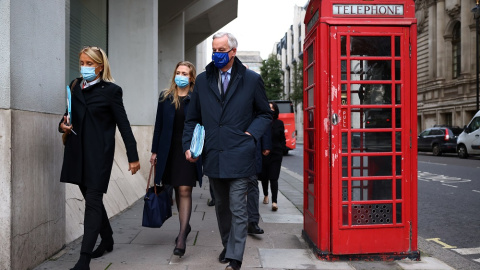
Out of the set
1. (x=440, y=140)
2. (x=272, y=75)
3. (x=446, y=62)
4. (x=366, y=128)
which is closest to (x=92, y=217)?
(x=366, y=128)

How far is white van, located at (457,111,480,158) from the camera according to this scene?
19.1 m

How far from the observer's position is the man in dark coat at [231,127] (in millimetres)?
3658

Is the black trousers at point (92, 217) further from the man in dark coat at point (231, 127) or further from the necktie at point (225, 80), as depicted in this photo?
the necktie at point (225, 80)

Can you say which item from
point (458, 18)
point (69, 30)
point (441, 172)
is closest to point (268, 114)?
point (69, 30)

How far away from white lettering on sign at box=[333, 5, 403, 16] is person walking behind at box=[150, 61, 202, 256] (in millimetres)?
1532

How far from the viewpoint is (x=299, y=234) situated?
525 centimetres

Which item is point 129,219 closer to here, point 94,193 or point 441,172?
point 94,193

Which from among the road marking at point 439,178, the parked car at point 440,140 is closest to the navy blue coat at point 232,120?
the road marking at point 439,178

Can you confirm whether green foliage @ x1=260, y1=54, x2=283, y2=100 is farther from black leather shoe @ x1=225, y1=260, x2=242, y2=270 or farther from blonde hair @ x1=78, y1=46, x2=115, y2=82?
black leather shoe @ x1=225, y1=260, x2=242, y2=270

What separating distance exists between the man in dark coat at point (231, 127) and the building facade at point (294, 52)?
51.5m

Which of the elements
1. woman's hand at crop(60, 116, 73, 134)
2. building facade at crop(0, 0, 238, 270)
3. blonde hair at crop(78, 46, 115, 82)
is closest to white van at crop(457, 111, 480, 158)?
building facade at crop(0, 0, 238, 270)

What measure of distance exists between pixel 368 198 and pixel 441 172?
10507 mm

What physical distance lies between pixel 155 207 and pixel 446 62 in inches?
1392

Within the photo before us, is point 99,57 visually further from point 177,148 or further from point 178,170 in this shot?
point 178,170
